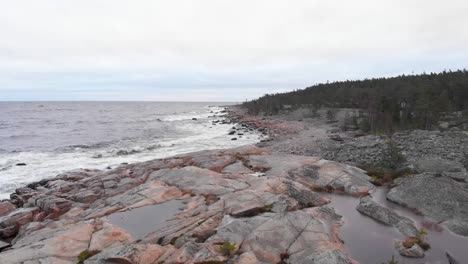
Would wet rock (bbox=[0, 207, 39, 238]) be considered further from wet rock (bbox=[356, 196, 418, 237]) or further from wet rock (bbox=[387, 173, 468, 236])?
wet rock (bbox=[387, 173, 468, 236])

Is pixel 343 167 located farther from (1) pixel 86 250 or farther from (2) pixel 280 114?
(2) pixel 280 114

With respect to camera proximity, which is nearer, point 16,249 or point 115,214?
point 16,249

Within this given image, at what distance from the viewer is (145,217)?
13.1m

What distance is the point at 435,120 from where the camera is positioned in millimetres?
Answer: 35375

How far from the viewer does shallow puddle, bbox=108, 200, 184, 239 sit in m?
12.0

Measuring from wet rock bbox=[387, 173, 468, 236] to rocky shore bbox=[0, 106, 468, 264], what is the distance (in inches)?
1.5

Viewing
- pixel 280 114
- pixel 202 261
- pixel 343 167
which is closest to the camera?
pixel 202 261

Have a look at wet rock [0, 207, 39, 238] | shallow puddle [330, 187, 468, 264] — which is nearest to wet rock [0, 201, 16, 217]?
wet rock [0, 207, 39, 238]

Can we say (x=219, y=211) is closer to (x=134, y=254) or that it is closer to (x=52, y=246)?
(x=134, y=254)

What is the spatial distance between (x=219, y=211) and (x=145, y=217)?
2993mm

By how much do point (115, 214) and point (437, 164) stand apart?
58.5 ft

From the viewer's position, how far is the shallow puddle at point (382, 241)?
10258 millimetres

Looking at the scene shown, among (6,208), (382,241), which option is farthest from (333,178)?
(6,208)

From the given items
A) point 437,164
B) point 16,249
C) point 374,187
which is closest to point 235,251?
point 16,249
